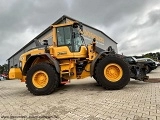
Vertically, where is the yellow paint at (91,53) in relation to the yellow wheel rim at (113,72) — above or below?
above

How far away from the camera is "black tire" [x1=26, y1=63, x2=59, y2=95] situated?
26.0 feet

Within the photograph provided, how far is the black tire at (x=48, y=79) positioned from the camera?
794 cm

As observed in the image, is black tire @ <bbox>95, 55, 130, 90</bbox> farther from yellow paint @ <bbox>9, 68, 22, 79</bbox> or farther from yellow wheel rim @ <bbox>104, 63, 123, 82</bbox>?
yellow paint @ <bbox>9, 68, 22, 79</bbox>

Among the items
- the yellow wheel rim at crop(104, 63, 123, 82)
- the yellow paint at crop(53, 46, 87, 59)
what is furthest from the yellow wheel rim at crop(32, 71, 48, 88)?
the yellow wheel rim at crop(104, 63, 123, 82)

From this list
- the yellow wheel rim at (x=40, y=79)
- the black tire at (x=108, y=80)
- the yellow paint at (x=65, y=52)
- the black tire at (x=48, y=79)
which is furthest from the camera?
the yellow paint at (x=65, y=52)

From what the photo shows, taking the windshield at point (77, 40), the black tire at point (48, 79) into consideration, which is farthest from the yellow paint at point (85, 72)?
the black tire at point (48, 79)

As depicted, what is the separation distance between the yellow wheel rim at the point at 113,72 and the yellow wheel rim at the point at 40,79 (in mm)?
2447

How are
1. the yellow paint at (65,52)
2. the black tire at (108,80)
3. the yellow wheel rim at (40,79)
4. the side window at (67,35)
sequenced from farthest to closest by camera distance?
the side window at (67,35) → the yellow paint at (65,52) → the yellow wheel rim at (40,79) → the black tire at (108,80)

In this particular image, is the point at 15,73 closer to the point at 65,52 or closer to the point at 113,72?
the point at 65,52

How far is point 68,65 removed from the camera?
8352 millimetres

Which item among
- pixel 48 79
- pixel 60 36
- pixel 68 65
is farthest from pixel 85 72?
pixel 60 36

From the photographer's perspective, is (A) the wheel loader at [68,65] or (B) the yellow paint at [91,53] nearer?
(A) the wheel loader at [68,65]

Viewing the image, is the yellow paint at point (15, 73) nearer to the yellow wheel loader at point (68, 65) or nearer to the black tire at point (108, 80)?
the yellow wheel loader at point (68, 65)

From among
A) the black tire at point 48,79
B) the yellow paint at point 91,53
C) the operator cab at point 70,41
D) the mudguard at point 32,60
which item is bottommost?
the black tire at point 48,79
